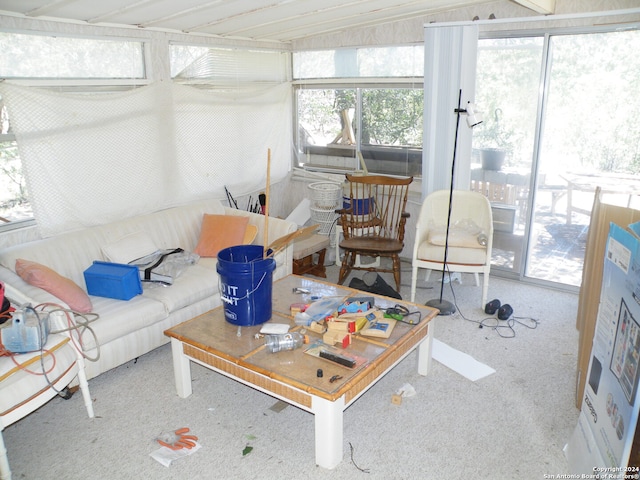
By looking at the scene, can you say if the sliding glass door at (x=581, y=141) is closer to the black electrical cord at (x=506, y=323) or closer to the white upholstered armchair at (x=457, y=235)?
the white upholstered armchair at (x=457, y=235)

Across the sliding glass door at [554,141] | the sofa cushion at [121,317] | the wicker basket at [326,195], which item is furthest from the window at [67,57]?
the sliding glass door at [554,141]

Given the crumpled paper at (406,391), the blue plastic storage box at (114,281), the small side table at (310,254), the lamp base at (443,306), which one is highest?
the blue plastic storage box at (114,281)

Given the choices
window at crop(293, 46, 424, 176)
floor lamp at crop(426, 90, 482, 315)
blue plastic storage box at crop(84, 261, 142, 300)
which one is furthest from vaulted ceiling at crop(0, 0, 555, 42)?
blue plastic storage box at crop(84, 261, 142, 300)

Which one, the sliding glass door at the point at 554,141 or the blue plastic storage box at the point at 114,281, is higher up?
the sliding glass door at the point at 554,141

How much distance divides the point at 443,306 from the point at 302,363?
5.97 feet

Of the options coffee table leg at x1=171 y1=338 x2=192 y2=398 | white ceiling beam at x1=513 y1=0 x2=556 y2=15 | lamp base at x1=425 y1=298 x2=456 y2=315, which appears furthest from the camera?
lamp base at x1=425 y1=298 x2=456 y2=315

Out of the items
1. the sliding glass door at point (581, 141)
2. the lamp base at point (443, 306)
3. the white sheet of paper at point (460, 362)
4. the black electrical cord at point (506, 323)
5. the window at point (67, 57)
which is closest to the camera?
the white sheet of paper at point (460, 362)

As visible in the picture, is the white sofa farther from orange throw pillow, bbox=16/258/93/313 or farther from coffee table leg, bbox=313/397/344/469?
coffee table leg, bbox=313/397/344/469

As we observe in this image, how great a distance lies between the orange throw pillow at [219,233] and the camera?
160 inches

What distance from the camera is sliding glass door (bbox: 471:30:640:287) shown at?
154 inches

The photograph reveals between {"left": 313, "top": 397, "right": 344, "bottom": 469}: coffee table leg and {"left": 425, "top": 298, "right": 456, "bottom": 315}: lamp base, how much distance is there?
1795 millimetres

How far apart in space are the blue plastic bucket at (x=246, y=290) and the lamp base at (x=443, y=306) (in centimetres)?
159

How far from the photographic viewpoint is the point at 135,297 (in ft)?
10.9

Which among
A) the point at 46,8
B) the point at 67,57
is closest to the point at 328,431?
the point at 46,8
